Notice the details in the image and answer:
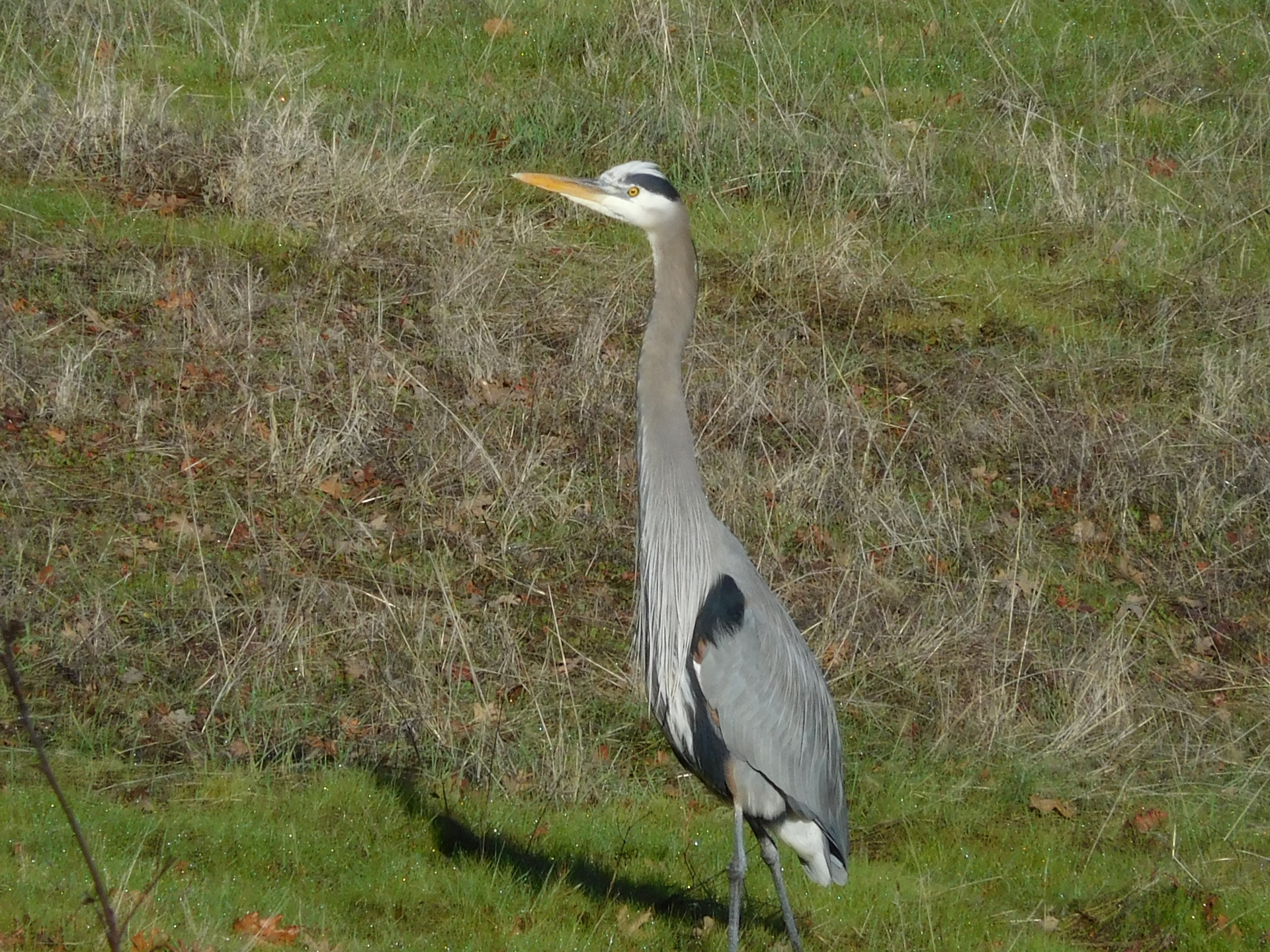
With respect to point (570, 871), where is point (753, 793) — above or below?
above

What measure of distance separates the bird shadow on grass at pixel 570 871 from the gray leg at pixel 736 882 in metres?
0.42

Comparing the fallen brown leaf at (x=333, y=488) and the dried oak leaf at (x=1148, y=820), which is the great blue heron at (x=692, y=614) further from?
the fallen brown leaf at (x=333, y=488)

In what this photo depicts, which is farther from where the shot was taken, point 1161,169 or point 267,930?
point 1161,169

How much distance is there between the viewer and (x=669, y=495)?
4785 millimetres

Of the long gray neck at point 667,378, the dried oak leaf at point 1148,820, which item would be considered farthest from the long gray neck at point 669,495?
the dried oak leaf at point 1148,820

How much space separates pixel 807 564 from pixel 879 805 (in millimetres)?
1566

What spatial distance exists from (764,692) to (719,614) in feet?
0.96

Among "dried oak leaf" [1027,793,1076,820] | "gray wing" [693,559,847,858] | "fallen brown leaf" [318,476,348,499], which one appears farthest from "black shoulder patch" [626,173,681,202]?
"fallen brown leaf" [318,476,348,499]

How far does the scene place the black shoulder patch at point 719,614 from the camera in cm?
477

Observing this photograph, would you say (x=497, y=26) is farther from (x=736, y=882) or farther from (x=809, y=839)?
(x=736, y=882)

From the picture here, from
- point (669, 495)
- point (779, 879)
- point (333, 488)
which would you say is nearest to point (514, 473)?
point (333, 488)

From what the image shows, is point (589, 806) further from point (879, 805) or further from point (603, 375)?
point (603, 375)

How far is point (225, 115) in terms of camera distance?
10.4m

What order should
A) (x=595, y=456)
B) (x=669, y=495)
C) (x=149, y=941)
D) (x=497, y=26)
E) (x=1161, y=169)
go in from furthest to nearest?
(x=497, y=26), (x=1161, y=169), (x=595, y=456), (x=669, y=495), (x=149, y=941)
